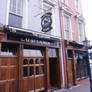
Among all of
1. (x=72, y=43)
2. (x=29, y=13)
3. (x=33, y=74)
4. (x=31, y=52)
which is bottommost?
(x=33, y=74)

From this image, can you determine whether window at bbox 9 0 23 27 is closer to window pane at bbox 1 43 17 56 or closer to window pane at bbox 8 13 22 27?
window pane at bbox 8 13 22 27

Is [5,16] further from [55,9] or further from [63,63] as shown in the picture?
[63,63]

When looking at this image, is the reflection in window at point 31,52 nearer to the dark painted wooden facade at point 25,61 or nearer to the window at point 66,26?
the dark painted wooden facade at point 25,61

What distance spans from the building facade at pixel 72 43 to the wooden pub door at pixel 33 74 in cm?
245

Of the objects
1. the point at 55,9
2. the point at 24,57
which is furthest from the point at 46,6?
the point at 24,57

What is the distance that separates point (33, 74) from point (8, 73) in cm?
166

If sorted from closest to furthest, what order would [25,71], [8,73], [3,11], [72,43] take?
[8,73] < [3,11] < [25,71] < [72,43]

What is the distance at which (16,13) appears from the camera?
20.3 ft

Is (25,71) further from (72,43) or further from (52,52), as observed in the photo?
(72,43)

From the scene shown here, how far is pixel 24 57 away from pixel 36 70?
1.27 m

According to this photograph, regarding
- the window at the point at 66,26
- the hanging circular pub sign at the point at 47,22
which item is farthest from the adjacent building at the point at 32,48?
the window at the point at 66,26

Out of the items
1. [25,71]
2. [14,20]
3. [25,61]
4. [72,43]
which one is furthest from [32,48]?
[72,43]

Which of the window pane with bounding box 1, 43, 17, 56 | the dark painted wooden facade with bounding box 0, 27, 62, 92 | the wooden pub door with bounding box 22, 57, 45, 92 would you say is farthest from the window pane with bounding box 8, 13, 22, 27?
the wooden pub door with bounding box 22, 57, 45, 92

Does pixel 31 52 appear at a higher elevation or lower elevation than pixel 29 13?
lower
